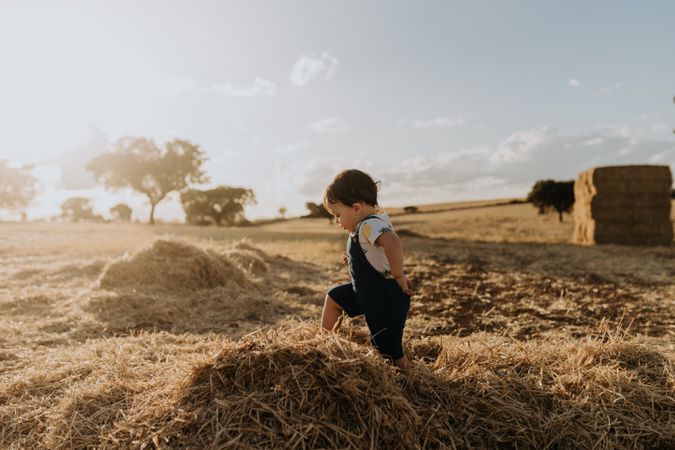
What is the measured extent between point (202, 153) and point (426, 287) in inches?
1580

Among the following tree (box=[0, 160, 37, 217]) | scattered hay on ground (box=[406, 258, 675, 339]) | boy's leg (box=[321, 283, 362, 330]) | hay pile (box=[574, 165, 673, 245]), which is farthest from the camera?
tree (box=[0, 160, 37, 217])

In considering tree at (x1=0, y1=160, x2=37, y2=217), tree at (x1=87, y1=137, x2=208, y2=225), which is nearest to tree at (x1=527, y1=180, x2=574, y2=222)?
tree at (x1=87, y1=137, x2=208, y2=225)

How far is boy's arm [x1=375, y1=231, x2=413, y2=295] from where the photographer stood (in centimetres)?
303

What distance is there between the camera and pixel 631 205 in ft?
56.5

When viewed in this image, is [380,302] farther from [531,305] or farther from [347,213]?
[531,305]

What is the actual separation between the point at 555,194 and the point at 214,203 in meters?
35.6

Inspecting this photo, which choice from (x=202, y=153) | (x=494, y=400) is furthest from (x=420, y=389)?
(x=202, y=153)

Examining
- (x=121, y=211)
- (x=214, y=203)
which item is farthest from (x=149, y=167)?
(x=121, y=211)

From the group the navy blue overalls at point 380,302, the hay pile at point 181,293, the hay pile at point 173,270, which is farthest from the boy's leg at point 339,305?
the hay pile at point 173,270

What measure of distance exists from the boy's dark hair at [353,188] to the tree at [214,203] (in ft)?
165

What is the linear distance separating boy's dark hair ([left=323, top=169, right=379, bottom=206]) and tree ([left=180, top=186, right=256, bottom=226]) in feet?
165

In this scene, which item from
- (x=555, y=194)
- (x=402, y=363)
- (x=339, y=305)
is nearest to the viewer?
(x=402, y=363)

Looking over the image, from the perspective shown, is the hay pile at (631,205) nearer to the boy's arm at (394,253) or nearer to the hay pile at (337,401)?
the hay pile at (337,401)

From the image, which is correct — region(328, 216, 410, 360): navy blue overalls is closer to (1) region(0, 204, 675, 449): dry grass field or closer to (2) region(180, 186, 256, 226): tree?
(1) region(0, 204, 675, 449): dry grass field
